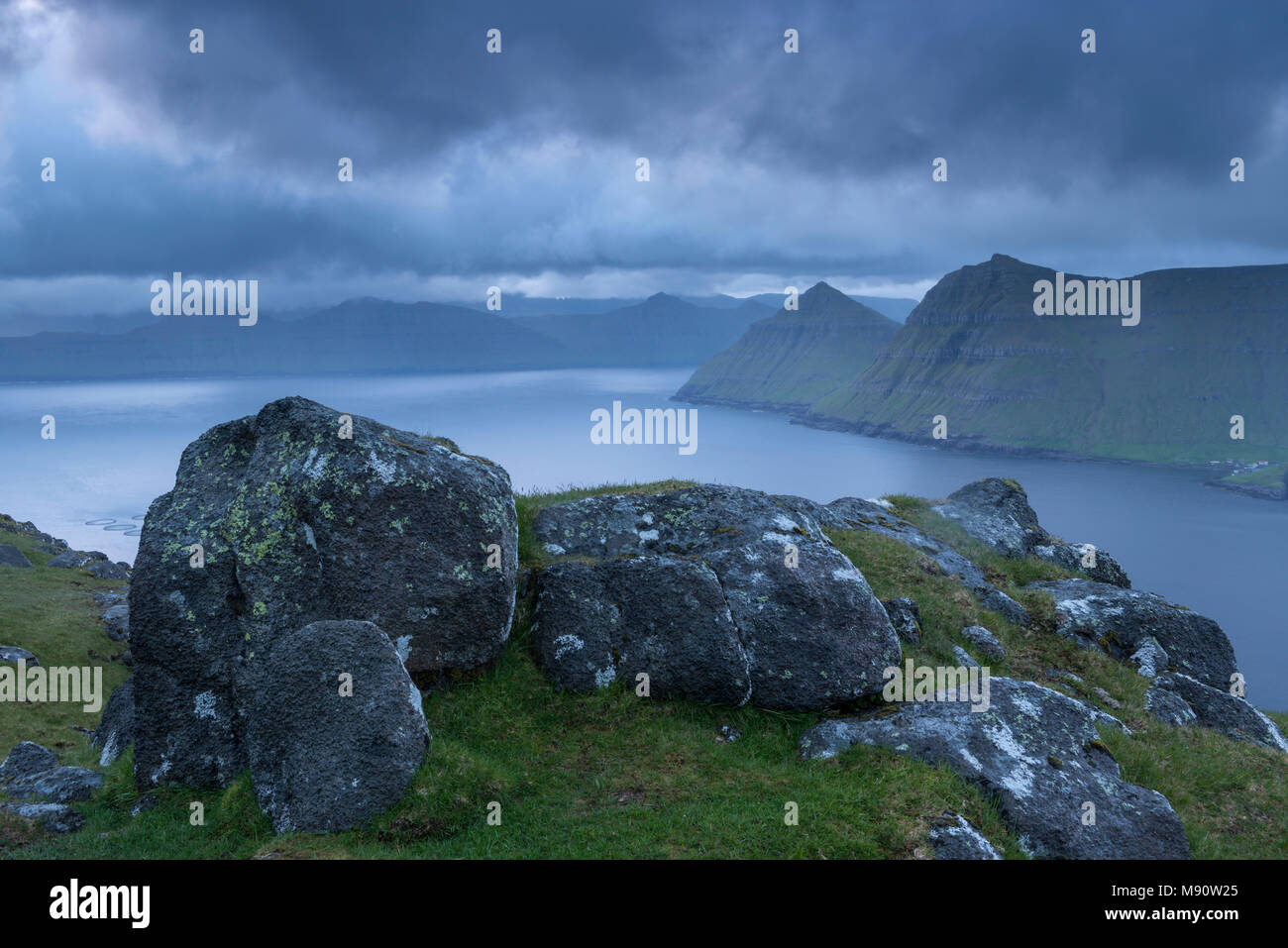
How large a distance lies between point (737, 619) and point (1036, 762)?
6686 millimetres

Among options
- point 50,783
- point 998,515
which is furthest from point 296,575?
point 998,515

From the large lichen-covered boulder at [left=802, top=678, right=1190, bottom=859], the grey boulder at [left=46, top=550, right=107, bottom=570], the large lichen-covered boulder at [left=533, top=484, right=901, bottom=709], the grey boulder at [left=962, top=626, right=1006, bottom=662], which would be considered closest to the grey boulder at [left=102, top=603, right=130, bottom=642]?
the grey boulder at [left=46, top=550, right=107, bottom=570]

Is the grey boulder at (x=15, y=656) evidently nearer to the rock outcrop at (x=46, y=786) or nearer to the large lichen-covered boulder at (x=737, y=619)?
the rock outcrop at (x=46, y=786)

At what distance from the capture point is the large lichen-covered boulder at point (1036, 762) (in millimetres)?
13695

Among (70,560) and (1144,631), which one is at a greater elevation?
(1144,631)

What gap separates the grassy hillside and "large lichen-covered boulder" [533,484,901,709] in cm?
63

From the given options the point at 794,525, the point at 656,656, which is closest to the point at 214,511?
the point at 656,656

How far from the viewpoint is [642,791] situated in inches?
547

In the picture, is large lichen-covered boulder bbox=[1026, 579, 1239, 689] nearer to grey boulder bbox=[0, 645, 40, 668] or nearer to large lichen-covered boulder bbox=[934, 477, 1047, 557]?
large lichen-covered boulder bbox=[934, 477, 1047, 557]

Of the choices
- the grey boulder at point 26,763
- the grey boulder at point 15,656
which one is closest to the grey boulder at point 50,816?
the grey boulder at point 26,763

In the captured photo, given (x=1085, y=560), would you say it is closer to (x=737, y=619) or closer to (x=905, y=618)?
(x=905, y=618)

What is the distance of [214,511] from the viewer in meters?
16.5

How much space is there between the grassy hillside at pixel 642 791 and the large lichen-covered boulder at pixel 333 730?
0.42 m
